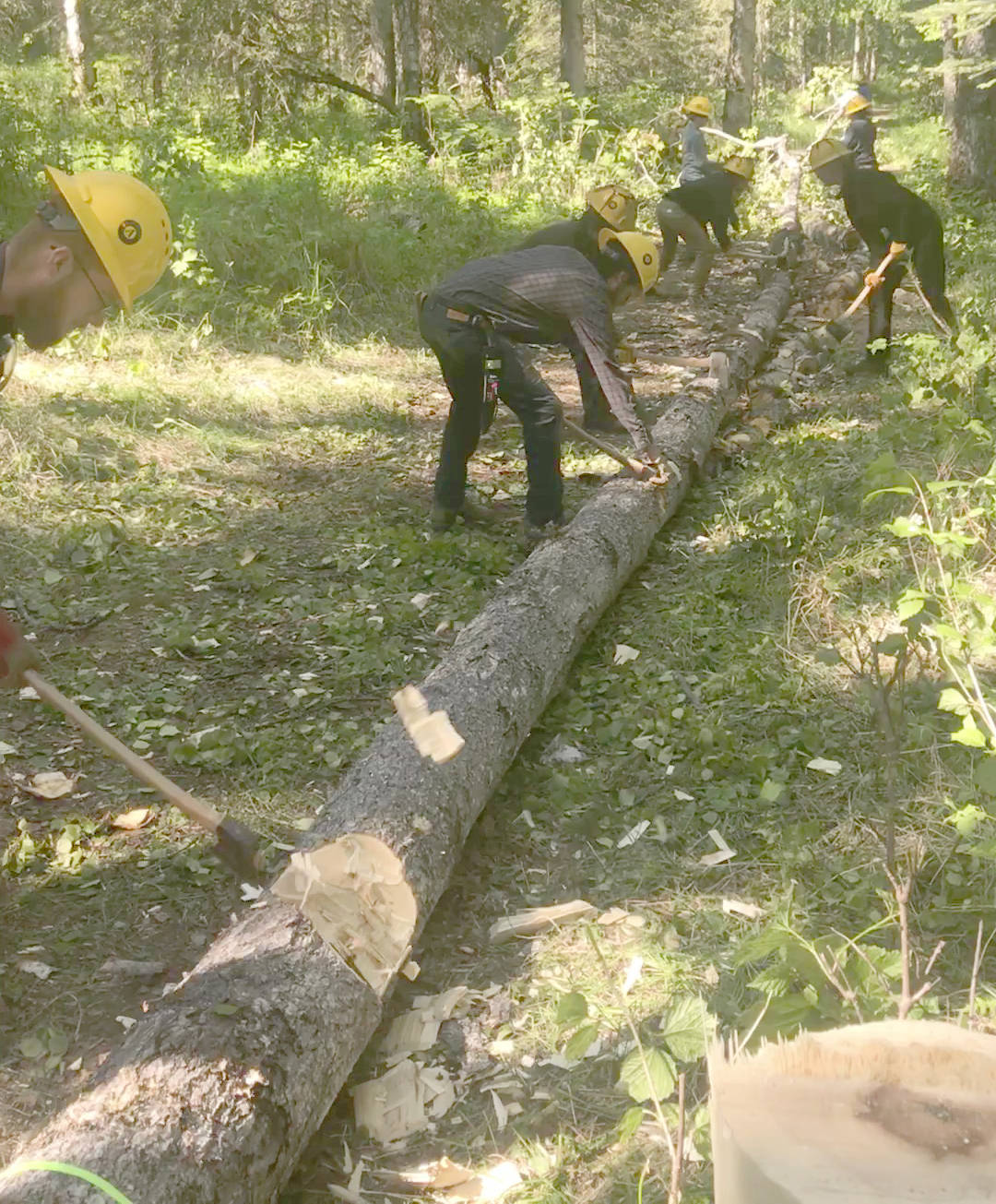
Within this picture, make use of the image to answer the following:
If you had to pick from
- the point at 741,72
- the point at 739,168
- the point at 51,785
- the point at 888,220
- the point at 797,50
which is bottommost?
the point at 51,785

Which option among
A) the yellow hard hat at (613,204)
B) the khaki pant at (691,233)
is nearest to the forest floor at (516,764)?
the yellow hard hat at (613,204)

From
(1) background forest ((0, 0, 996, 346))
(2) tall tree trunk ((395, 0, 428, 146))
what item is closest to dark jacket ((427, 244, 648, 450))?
(1) background forest ((0, 0, 996, 346))

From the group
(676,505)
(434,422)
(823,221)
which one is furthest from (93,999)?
(823,221)

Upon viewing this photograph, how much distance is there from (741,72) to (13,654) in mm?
20837

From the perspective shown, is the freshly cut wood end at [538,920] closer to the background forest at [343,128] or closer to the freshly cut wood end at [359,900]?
the freshly cut wood end at [359,900]

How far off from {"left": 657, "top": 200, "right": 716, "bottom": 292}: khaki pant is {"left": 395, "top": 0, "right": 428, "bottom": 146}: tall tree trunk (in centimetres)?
459

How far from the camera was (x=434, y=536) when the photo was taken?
629 cm

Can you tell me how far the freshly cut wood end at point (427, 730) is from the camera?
3.70 metres

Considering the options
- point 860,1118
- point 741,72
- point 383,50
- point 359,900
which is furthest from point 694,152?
point 860,1118

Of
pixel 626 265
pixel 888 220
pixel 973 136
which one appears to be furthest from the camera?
pixel 973 136

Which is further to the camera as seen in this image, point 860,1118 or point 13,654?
point 13,654

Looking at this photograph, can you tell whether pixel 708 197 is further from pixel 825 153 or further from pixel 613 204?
pixel 613 204

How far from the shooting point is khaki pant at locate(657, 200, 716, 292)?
39.4 feet

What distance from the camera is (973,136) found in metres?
15.0
